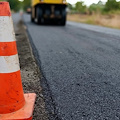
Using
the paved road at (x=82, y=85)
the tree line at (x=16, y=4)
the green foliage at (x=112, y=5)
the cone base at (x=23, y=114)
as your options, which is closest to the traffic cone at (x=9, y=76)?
the cone base at (x=23, y=114)

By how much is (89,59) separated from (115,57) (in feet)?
1.84

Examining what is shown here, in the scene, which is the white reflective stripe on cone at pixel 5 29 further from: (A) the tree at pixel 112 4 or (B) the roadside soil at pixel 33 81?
(A) the tree at pixel 112 4

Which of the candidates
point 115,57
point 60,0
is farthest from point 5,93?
point 60,0

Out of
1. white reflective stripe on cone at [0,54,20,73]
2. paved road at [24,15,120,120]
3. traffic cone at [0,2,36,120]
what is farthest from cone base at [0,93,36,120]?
white reflective stripe on cone at [0,54,20,73]

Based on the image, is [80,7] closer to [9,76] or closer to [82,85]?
[82,85]

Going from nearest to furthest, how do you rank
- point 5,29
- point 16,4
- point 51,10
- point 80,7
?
point 5,29
point 51,10
point 80,7
point 16,4

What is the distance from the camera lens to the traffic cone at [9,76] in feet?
5.54

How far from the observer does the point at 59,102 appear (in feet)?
6.46

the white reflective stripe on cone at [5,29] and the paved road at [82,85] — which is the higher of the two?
the white reflective stripe on cone at [5,29]

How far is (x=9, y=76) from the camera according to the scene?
5.75 ft

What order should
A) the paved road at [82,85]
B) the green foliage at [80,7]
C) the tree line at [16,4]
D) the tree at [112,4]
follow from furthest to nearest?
the tree line at [16,4] < the green foliage at [80,7] < the tree at [112,4] < the paved road at [82,85]

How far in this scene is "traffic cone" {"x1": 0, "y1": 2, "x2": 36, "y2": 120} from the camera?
169 cm

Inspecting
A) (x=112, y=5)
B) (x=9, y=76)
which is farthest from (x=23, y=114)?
(x=112, y=5)

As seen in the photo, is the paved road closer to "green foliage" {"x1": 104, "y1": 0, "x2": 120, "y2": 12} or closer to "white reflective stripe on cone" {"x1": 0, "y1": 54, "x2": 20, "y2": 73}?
"white reflective stripe on cone" {"x1": 0, "y1": 54, "x2": 20, "y2": 73}
